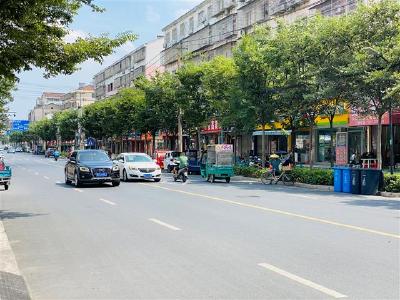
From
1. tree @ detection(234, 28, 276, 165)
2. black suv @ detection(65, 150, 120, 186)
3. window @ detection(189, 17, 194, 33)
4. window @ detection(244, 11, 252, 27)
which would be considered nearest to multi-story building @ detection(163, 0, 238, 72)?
window @ detection(189, 17, 194, 33)

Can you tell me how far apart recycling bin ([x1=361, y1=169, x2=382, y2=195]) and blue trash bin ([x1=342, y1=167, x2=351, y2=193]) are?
2.27 ft

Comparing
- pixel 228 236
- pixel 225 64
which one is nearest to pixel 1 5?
pixel 228 236

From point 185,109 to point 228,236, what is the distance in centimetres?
3136

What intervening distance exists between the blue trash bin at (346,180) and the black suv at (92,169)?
9.99 meters

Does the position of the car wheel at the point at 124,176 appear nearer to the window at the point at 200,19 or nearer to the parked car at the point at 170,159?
the parked car at the point at 170,159

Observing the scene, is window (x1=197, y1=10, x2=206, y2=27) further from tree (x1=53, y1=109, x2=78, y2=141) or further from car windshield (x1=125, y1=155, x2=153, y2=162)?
tree (x1=53, y1=109, x2=78, y2=141)

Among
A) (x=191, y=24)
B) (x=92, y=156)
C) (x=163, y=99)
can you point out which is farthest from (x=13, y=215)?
(x=191, y=24)

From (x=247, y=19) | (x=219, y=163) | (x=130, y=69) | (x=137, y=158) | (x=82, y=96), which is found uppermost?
(x=82, y=96)

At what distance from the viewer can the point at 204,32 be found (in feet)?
196

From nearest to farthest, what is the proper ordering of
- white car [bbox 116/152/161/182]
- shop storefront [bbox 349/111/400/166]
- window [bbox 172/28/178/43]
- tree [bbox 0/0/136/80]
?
tree [bbox 0/0/136/80], white car [bbox 116/152/161/182], shop storefront [bbox 349/111/400/166], window [bbox 172/28/178/43]

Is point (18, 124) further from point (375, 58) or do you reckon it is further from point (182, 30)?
point (375, 58)

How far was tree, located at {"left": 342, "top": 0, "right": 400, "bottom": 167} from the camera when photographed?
2272cm

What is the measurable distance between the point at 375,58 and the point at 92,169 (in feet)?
43.4

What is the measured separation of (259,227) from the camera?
→ 468 inches
